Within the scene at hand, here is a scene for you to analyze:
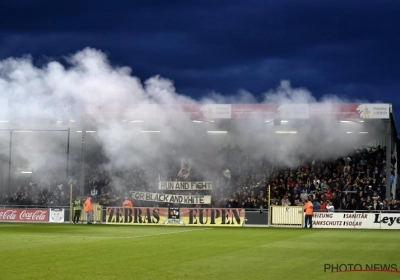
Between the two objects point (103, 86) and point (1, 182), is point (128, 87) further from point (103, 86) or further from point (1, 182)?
point (1, 182)

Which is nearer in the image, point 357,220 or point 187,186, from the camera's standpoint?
point 357,220

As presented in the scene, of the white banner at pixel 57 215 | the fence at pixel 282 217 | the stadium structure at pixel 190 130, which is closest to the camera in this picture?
the fence at pixel 282 217

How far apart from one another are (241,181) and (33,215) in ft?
46.8

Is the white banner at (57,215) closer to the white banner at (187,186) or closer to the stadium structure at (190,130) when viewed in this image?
the stadium structure at (190,130)

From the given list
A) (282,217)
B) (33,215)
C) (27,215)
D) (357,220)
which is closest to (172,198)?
(282,217)

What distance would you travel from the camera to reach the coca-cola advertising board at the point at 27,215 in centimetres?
4381

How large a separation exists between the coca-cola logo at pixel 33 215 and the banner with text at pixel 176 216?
4.04 meters

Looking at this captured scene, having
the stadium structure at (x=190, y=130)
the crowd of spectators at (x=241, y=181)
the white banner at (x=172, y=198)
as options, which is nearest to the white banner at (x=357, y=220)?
the stadium structure at (x=190, y=130)

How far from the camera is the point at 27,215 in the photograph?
43.9m

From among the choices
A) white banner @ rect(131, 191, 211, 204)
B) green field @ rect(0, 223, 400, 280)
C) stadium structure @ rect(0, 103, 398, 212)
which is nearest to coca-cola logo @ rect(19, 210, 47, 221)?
stadium structure @ rect(0, 103, 398, 212)

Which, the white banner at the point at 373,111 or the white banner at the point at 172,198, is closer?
the white banner at the point at 373,111

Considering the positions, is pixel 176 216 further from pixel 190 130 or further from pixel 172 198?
pixel 190 130

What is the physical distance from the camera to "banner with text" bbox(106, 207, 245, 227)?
41531mm

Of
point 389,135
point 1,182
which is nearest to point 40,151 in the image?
point 1,182
